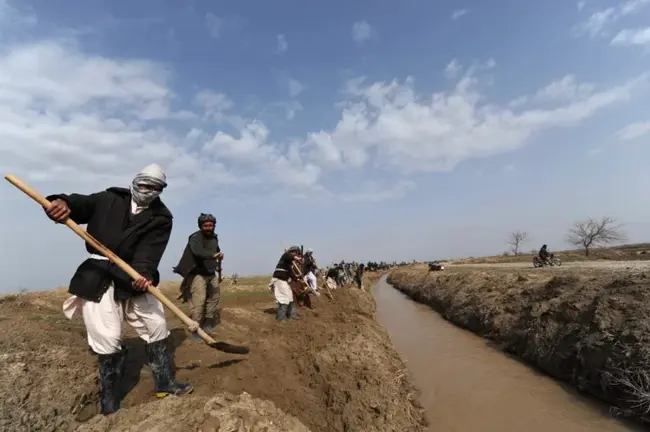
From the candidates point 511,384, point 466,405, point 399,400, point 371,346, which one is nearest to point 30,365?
point 399,400

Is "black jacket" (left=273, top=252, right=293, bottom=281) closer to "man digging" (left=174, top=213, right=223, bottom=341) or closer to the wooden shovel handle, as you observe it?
"man digging" (left=174, top=213, right=223, bottom=341)

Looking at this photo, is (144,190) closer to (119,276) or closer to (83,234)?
(83,234)

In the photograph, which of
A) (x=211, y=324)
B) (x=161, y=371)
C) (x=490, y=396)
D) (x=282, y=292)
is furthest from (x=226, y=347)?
(x=490, y=396)

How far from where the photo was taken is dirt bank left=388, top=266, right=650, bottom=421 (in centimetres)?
558

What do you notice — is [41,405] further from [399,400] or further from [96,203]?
[399,400]

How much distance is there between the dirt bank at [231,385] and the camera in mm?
2740

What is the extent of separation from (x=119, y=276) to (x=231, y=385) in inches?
64.5

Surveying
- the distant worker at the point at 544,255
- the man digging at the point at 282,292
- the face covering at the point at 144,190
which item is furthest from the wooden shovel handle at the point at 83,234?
the distant worker at the point at 544,255

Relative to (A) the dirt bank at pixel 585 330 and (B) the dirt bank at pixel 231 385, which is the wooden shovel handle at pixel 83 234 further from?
(A) the dirt bank at pixel 585 330

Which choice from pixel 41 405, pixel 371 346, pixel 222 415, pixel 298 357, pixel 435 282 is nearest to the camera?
pixel 222 415

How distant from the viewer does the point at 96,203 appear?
340cm

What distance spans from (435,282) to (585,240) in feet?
146

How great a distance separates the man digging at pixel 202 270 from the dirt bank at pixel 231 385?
585 mm

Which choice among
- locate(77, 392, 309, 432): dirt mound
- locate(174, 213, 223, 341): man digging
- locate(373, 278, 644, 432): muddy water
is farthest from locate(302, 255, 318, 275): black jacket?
locate(77, 392, 309, 432): dirt mound
